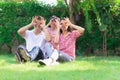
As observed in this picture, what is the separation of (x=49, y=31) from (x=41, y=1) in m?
5.72

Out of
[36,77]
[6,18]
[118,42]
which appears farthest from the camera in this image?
[6,18]

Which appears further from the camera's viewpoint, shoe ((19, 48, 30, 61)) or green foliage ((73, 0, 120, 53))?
green foliage ((73, 0, 120, 53))

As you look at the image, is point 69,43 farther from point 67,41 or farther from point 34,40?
point 34,40

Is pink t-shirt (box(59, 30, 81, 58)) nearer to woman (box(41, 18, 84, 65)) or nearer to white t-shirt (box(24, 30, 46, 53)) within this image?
woman (box(41, 18, 84, 65))

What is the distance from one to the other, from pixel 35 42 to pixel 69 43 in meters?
0.91

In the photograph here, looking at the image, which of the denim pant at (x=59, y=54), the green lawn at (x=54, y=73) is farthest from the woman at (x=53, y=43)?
the green lawn at (x=54, y=73)

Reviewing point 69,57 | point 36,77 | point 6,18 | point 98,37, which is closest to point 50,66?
point 69,57

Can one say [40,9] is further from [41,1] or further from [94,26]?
[94,26]

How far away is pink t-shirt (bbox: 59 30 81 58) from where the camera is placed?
10148mm

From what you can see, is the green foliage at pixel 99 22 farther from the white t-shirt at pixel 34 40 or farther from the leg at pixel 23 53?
the leg at pixel 23 53

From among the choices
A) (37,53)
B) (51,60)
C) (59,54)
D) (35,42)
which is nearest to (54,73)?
(51,60)

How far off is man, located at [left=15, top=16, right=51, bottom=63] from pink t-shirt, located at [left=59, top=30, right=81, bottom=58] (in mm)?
364

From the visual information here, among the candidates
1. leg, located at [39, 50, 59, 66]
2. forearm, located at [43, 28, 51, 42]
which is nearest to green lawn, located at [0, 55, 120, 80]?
leg, located at [39, 50, 59, 66]

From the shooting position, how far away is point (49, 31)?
34.3 feet
